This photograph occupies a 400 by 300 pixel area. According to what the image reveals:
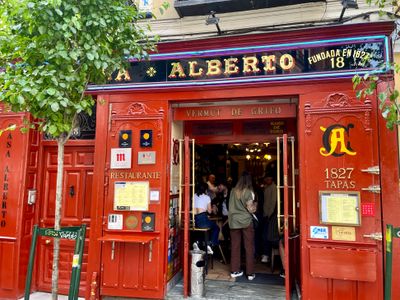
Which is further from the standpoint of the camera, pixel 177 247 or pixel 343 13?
pixel 177 247

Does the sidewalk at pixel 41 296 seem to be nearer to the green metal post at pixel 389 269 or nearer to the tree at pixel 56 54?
the tree at pixel 56 54

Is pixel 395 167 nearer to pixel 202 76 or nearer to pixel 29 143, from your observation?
pixel 202 76

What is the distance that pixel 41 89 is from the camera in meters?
3.75

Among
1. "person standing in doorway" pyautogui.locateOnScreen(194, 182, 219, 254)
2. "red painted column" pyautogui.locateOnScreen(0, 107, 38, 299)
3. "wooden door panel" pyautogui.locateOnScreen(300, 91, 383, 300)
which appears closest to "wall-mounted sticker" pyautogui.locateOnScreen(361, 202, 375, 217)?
"wooden door panel" pyautogui.locateOnScreen(300, 91, 383, 300)

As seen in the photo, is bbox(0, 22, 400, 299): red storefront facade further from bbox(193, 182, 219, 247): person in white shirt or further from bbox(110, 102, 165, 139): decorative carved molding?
bbox(193, 182, 219, 247): person in white shirt

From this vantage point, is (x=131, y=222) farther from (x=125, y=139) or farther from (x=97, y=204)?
(x=125, y=139)

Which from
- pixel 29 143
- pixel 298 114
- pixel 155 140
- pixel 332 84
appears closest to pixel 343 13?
pixel 332 84

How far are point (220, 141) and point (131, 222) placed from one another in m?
2.25

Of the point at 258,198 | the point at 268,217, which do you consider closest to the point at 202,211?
the point at 268,217

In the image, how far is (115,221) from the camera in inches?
220

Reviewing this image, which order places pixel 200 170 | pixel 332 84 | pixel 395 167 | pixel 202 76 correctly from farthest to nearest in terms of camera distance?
pixel 200 170, pixel 202 76, pixel 332 84, pixel 395 167

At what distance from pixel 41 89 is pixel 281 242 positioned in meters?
4.94

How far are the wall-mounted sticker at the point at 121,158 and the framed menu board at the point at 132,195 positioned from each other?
0.97ft

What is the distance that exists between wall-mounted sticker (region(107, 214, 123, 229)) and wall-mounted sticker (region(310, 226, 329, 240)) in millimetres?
3124
